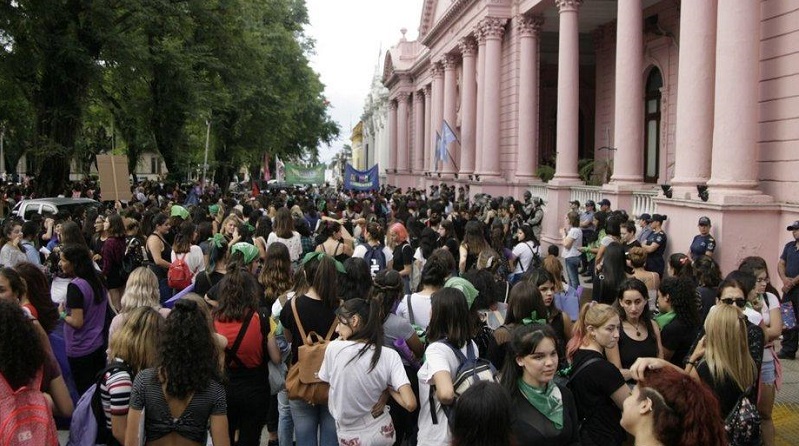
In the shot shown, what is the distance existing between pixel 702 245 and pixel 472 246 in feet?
13.6

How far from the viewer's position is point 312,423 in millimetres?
5023

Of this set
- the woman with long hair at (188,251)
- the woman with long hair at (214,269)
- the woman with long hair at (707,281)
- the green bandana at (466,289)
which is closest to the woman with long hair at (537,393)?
the green bandana at (466,289)

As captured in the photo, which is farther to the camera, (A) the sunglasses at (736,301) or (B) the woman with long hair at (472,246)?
(B) the woman with long hair at (472,246)

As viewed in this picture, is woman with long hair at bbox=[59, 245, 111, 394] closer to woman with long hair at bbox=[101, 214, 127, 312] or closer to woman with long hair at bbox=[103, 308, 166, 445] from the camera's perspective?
woman with long hair at bbox=[103, 308, 166, 445]

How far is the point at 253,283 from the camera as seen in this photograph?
17.0ft

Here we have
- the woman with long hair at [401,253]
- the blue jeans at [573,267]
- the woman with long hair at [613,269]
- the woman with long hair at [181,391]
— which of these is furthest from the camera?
the blue jeans at [573,267]

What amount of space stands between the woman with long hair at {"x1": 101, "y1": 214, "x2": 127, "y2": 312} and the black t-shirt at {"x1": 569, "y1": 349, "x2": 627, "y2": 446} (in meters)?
6.34

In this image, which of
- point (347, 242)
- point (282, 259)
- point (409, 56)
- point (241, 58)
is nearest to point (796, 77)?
point (347, 242)

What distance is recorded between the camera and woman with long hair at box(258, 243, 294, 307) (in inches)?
257

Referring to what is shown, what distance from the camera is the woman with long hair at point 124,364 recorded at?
3.92 meters

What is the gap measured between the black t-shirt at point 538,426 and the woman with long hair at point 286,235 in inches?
256

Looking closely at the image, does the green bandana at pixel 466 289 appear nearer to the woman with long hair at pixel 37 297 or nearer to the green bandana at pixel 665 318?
the green bandana at pixel 665 318

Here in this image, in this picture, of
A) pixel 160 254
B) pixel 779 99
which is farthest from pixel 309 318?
pixel 779 99

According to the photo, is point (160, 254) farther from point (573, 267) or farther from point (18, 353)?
point (573, 267)
